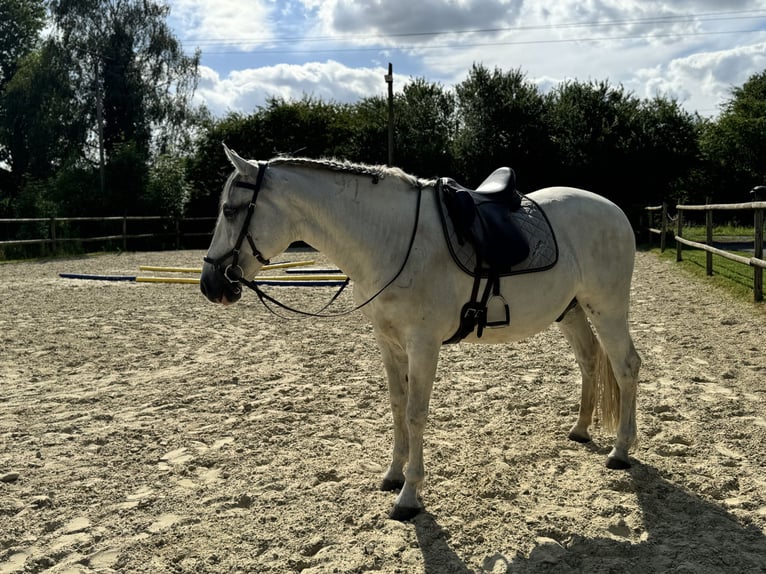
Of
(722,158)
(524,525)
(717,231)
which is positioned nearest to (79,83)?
(717,231)

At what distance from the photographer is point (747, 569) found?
2.44 m

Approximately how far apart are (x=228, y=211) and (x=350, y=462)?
162 cm

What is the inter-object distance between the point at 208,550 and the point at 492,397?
2639 millimetres

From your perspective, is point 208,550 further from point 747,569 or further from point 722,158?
point 722,158

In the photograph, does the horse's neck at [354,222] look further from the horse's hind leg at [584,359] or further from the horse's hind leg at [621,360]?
the horse's hind leg at [584,359]

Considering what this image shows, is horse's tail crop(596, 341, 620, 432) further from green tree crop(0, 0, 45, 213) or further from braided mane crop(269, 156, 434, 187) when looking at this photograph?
green tree crop(0, 0, 45, 213)

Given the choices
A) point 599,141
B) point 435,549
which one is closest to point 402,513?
point 435,549

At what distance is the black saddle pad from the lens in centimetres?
305

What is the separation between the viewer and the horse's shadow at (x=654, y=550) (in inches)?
98.1

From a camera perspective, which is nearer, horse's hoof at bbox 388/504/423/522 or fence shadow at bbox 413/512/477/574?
fence shadow at bbox 413/512/477/574

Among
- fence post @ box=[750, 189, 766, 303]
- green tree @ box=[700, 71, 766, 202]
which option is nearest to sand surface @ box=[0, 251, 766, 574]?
fence post @ box=[750, 189, 766, 303]

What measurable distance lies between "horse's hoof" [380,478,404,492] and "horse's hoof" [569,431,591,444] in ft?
4.10

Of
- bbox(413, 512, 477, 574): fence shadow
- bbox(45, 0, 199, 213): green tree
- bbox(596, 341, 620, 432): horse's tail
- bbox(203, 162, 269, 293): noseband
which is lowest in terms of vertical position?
bbox(413, 512, 477, 574): fence shadow

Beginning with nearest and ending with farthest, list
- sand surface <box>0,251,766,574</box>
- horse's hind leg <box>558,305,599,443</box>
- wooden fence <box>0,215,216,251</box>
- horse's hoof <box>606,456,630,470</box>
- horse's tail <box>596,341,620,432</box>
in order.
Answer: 1. sand surface <box>0,251,766,574</box>
2. horse's hoof <box>606,456,630,470</box>
3. horse's tail <box>596,341,620,432</box>
4. horse's hind leg <box>558,305,599,443</box>
5. wooden fence <box>0,215,216,251</box>
